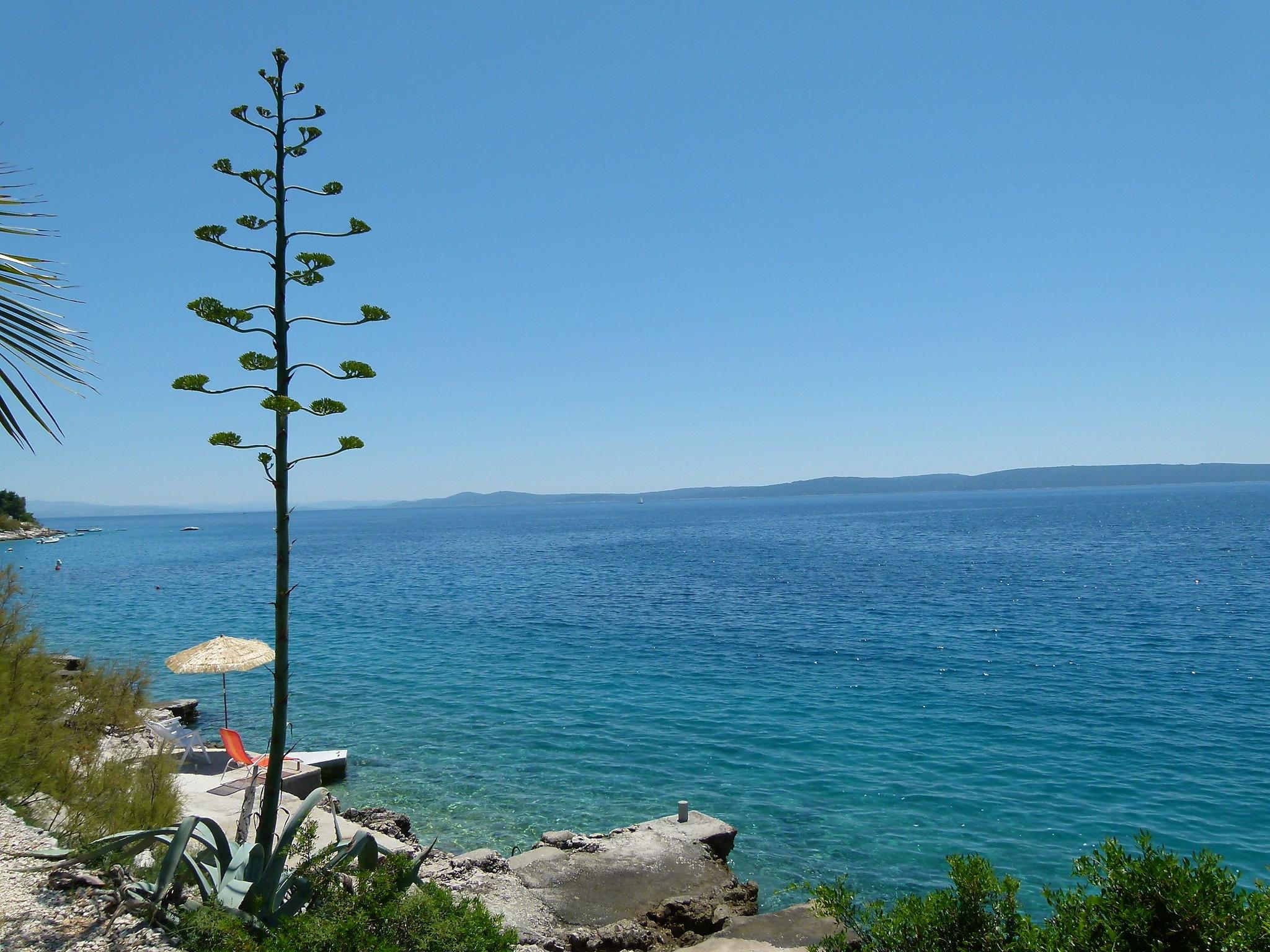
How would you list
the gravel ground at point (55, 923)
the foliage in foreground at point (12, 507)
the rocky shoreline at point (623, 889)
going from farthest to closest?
1. the foliage in foreground at point (12, 507)
2. the rocky shoreline at point (623, 889)
3. the gravel ground at point (55, 923)

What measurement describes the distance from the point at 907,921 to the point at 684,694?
16.6 meters

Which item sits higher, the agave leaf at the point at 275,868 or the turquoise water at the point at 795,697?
the agave leaf at the point at 275,868

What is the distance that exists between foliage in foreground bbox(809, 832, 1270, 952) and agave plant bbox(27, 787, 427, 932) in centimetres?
356

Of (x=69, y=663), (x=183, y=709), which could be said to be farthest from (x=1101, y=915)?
(x=69, y=663)

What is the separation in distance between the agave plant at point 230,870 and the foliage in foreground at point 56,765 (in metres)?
1.36

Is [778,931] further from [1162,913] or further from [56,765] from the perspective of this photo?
[56,765]

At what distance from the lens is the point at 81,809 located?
7.48 meters

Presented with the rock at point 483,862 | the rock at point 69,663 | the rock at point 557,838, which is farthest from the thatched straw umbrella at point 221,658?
the rock at point 557,838

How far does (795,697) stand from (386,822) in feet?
40.3

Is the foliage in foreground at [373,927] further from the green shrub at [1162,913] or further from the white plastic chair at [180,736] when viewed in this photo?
the white plastic chair at [180,736]

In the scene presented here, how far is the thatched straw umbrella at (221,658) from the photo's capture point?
13.1 meters

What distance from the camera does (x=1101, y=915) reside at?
4.67 m

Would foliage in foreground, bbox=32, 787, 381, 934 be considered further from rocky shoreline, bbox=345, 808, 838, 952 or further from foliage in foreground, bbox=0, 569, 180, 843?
rocky shoreline, bbox=345, 808, 838, 952

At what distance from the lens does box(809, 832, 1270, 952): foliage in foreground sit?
435cm
